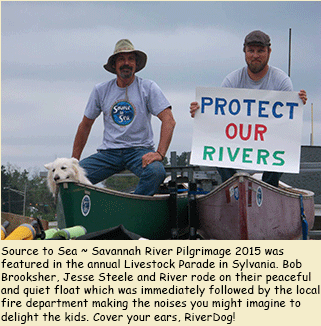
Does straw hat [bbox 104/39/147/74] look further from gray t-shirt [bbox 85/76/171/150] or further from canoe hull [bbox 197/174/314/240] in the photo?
canoe hull [bbox 197/174/314/240]

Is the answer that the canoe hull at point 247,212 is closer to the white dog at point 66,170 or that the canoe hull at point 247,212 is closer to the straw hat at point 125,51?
the white dog at point 66,170

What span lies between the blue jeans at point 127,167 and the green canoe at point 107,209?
172 mm

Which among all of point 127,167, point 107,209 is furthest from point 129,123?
point 107,209

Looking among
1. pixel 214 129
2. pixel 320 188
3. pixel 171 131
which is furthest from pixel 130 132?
pixel 320 188

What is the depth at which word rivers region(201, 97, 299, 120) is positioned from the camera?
227 inches

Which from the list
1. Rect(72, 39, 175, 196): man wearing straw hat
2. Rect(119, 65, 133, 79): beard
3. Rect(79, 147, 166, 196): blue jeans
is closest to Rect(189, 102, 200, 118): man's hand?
Rect(72, 39, 175, 196): man wearing straw hat

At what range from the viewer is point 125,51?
5.83m

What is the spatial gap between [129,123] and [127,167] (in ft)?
1.64

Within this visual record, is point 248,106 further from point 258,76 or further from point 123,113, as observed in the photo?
point 123,113

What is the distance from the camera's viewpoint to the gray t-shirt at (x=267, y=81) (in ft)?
18.9

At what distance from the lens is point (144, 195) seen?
5.72m

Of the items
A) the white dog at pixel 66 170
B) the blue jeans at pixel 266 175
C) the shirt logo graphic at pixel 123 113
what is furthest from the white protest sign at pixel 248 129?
the white dog at pixel 66 170

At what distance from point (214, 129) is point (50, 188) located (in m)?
2.06

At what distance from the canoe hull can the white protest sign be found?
1.26 ft
